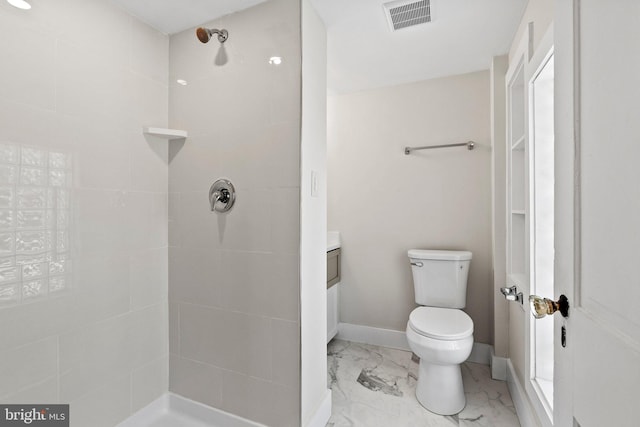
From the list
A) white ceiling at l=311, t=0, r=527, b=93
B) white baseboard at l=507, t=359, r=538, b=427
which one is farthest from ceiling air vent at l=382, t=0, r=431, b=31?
white baseboard at l=507, t=359, r=538, b=427

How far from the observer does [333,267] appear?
2.45m

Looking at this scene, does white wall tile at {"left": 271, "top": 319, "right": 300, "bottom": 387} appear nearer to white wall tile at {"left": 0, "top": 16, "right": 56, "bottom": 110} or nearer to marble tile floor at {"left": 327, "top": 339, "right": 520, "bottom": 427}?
marble tile floor at {"left": 327, "top": 339, "right": 520, "bottom": 427}

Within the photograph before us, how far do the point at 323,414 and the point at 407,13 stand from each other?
84.5 inches

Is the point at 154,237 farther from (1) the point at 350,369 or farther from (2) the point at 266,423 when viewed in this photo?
(1) the point at 350,369

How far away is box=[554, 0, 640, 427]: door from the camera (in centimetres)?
46

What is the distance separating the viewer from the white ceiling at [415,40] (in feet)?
4.91

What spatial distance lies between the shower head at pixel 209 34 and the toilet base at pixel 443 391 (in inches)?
83.1

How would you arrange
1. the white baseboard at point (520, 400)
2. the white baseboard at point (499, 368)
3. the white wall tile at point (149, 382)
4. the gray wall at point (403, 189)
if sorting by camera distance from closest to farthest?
the white baseboard at point (520, 400) → the white wall tile at point (149, 382) → the white baseboard at point (499, 368) → the gray wall at point (403, 189)

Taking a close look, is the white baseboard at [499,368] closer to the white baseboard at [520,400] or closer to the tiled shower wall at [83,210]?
the white baseboard at [520,400]

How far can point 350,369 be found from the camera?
2.10m

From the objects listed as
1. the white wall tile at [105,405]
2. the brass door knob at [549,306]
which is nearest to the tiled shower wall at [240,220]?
the white wall tile at [105,405]

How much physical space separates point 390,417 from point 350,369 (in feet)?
1.68

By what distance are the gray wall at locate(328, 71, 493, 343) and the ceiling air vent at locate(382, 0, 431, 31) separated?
0.79m

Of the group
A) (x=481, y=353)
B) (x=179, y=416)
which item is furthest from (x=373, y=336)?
(x=179, y=416)
